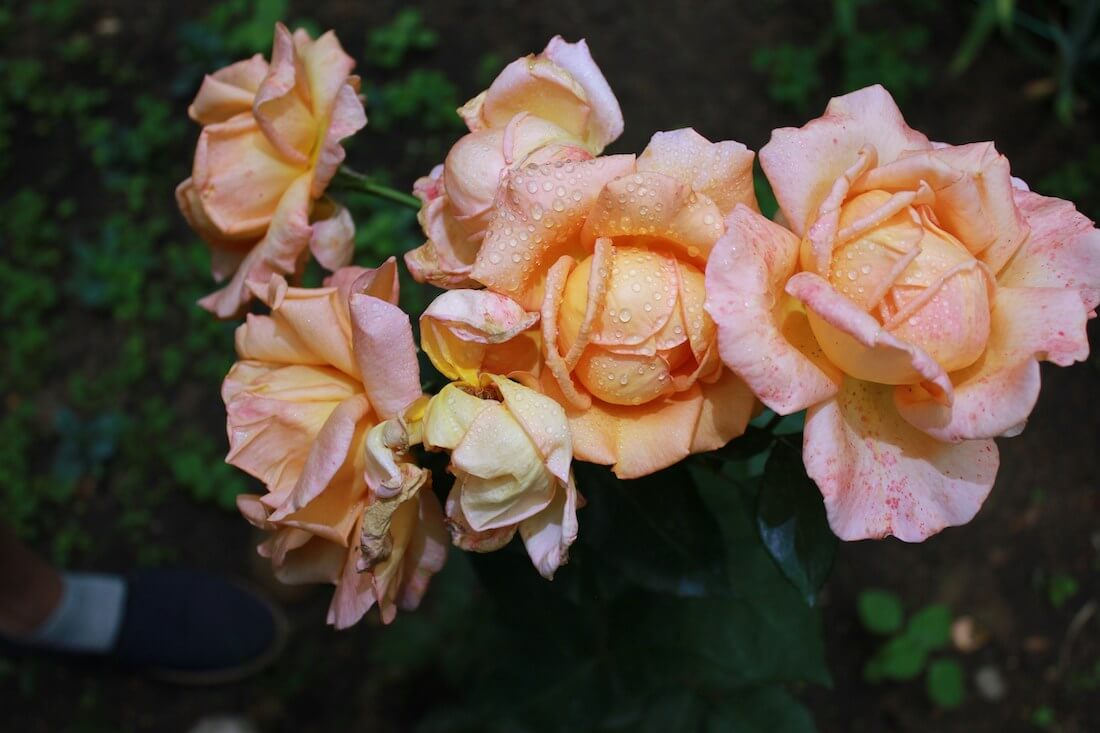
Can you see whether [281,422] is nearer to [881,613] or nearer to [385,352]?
[385,352]

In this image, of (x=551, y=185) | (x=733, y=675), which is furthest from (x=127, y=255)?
(x=551, y=185)

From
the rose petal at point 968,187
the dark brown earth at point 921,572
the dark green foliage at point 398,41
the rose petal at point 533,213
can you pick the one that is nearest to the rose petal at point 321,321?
the rose petal at point 533,213

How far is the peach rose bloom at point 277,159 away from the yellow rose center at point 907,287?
38 cm

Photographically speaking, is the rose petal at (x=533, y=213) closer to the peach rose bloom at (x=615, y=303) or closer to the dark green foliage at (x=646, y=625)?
the peach rose bloom at (x=615, y=303)

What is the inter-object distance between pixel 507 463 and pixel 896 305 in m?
0.25

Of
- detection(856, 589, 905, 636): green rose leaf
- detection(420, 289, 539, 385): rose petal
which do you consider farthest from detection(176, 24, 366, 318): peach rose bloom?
detection(856, 589, 905, 636): green rose leaf

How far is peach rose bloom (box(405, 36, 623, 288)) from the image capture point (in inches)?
23.8

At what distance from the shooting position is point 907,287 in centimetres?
54

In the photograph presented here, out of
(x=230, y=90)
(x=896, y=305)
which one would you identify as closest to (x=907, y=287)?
(x=896, y=305)

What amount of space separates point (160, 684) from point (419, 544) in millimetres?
1561

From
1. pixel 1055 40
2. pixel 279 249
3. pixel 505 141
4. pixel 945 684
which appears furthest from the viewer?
pixel 1055 40

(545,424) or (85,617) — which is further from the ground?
(545,424)

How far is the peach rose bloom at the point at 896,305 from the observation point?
0.52 m

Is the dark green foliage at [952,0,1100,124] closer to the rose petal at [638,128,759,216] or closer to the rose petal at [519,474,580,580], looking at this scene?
the rose petal at [638,128,759,216]
